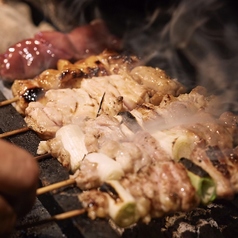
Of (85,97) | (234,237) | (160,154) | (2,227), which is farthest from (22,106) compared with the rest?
(234,237)

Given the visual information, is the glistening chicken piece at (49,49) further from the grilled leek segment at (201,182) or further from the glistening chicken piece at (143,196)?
the grilled leek segment at (201,182)

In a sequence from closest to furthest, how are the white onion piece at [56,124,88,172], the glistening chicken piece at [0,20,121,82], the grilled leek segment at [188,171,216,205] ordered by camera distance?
the grilled leek segment at [188,171,216,205] < the white onion piece at [56,124,88,172] < the glistening chicken piece at [0,20,121,82]

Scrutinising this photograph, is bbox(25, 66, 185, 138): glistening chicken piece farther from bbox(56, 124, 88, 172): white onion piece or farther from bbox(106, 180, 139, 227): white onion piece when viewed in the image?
bbox(106, 180, 139, 227): white onion piece

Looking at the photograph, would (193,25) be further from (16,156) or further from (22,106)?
(16,156)

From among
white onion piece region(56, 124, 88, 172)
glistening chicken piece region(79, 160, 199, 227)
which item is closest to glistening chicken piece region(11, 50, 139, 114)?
white onion piece region(56, 124, 88, 172)

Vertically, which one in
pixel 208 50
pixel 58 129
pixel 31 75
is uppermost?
pixel 208 50

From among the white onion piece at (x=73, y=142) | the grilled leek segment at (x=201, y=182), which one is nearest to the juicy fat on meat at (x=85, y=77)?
the white onion piece at (x=73, y=142)
